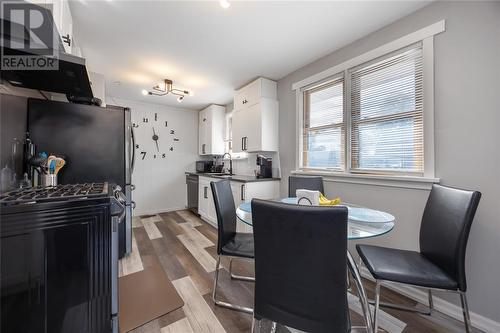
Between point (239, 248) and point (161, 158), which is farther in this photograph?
point (161, 158)

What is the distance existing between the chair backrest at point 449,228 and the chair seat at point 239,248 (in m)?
1.27

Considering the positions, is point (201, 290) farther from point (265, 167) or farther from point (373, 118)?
point (373, 118)

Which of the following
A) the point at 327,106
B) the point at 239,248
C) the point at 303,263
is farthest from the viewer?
the point at 327,106

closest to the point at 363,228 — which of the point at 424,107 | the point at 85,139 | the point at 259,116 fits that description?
the point at 424,107

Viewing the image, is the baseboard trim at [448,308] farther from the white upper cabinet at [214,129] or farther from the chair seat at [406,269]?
the white upper cabinet at [214,129]

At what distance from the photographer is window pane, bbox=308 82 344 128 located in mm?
2406

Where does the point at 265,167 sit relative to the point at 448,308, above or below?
above

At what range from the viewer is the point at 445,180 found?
1569 millimetres

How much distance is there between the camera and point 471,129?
144 centimetres

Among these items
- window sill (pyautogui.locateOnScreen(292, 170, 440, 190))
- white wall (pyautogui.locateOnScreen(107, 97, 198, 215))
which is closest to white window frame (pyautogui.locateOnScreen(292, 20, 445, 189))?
window sill (pyautogui.locateOnScreen(292, 170, 440, 190))

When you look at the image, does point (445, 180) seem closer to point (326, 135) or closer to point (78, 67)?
point (326, 135)

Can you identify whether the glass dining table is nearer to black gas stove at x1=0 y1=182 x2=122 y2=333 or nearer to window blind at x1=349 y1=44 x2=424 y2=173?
window blind at x1=349 y1=44 x2=424 y2=173

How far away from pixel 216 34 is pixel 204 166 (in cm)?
310

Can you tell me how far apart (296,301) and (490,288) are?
5.12 ft
